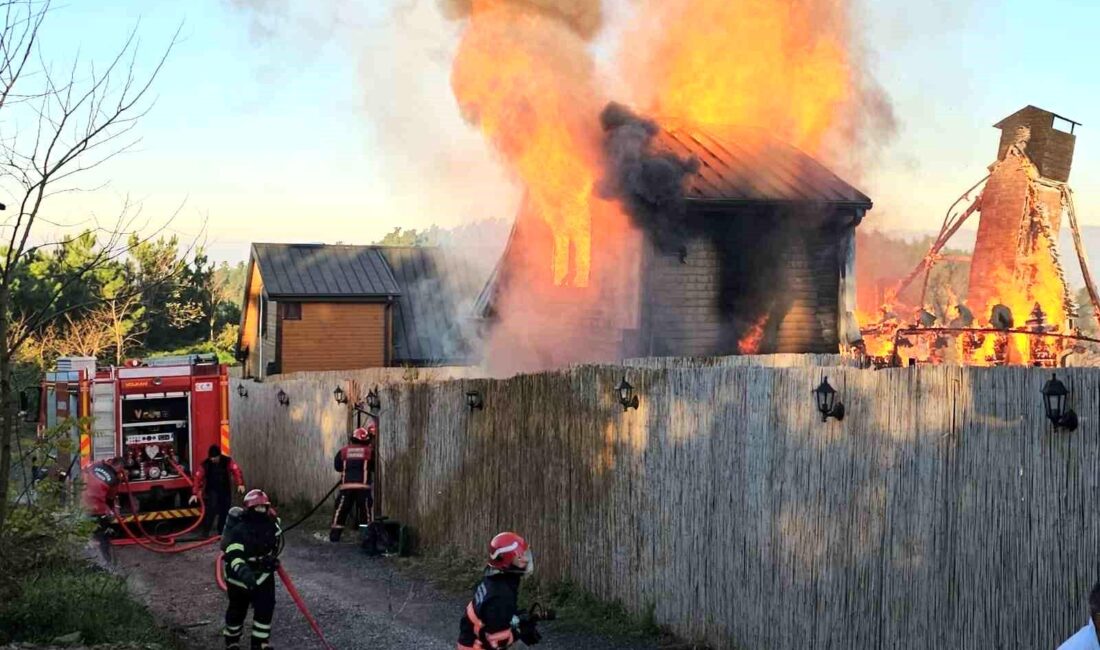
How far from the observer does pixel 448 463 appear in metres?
14.5

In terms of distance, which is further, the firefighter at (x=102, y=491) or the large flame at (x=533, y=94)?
the large flame at (x=533, y=94)

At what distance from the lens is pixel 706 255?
→ 835 inches

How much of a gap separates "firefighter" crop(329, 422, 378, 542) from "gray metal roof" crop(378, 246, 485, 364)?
16.5m

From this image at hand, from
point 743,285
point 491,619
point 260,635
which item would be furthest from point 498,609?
point 743,285

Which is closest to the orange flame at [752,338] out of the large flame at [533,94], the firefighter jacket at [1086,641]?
the large flame at [533,94]

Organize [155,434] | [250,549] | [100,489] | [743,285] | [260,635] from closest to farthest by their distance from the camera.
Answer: [260,635] → [250,549] → [100,489] → [155,434] → [743,285]

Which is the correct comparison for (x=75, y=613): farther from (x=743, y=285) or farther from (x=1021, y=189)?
(x=1021, y=189)

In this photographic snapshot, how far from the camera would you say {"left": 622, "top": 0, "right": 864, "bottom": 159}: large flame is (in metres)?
22.4

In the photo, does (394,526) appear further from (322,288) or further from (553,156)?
(322,288)

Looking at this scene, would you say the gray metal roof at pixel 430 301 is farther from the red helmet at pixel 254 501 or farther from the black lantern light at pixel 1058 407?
the black lantern light at pixel 1058 407

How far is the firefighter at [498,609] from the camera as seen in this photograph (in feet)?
21.0

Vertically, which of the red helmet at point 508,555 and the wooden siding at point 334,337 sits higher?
the wooden siding at point 334,337

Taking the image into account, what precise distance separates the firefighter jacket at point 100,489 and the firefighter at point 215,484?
125 centimetres

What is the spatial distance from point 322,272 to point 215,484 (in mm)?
19221
